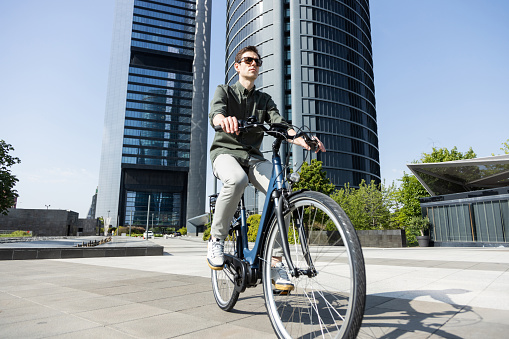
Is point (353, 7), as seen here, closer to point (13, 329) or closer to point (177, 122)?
point (177, 122)

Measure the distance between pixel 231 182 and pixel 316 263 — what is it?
0.98m

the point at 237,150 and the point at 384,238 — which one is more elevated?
the point at 237,150

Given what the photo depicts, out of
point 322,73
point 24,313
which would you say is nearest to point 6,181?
point 24,313

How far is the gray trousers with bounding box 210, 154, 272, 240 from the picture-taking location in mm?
2639

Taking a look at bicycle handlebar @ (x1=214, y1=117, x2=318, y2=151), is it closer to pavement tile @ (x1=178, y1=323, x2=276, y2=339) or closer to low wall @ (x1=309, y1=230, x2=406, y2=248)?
pavement tile @ (x1=178, y1=323, x2=276, y2=339)

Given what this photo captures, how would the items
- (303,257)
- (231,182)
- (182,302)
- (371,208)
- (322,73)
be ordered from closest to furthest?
(303,257), (231,182), (182,302), (371,208), (322,73)

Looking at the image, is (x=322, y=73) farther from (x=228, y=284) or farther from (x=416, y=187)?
(x=228, y=284)

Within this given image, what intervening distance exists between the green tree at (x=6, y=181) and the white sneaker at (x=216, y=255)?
841 inches

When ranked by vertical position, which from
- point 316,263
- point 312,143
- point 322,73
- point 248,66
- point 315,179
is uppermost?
point 322,73

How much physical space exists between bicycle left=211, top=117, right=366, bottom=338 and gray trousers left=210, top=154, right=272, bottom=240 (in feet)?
0.91

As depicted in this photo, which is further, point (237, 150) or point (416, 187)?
point (416, 187)

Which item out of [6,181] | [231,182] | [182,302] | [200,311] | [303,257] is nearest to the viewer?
[303,257]

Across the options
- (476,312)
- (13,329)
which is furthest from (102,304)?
(476,312)

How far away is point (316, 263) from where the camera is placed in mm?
2010
